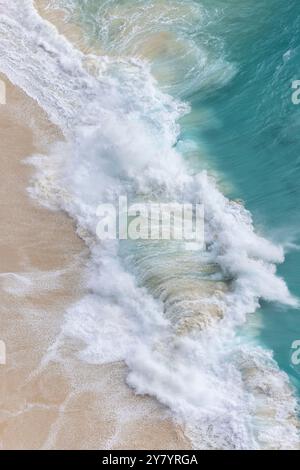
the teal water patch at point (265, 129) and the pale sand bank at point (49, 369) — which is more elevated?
the teal water patch at point (265, 129)

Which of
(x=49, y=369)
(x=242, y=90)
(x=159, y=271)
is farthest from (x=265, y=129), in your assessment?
(x=49, y=369)

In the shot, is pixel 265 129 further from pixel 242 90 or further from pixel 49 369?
pixel 49 369

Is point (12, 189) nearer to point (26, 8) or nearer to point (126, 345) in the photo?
point (126, 345)

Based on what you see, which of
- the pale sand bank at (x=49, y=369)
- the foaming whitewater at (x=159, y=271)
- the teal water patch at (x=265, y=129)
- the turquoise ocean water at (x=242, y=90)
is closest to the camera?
the pale sand bank at (x=49, y=369)

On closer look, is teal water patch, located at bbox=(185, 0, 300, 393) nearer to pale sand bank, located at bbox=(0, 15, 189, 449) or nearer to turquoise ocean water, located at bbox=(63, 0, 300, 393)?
turquoise ocean water, located at bbox=(63, 0, 300, 393)

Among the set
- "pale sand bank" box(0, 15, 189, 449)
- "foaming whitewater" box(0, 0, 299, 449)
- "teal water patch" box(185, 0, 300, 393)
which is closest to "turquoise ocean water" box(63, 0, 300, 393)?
"teal water patch" box(185, 0, 300, 393)

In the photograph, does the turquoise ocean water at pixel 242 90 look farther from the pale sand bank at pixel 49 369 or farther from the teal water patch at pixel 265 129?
the pale sand bank at pixel 49 369

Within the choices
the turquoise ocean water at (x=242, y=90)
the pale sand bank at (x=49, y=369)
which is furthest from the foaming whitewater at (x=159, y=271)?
the turquoise ocean water at (x=242, y=90)
